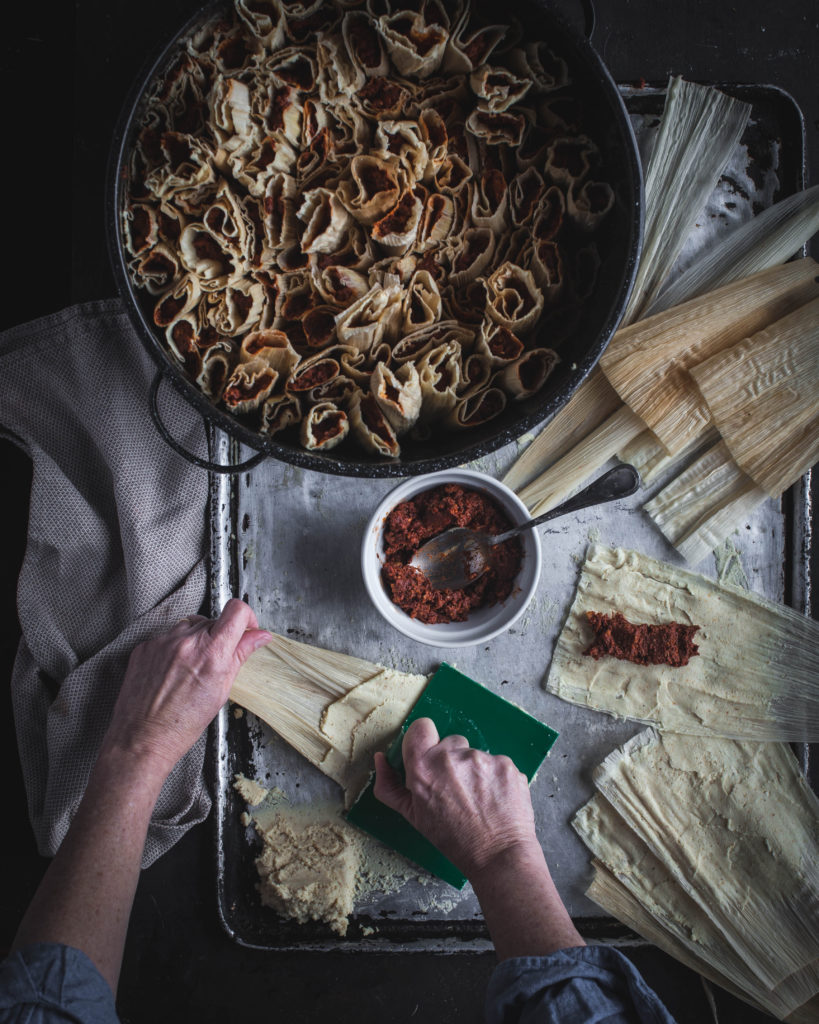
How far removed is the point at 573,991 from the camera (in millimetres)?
1424

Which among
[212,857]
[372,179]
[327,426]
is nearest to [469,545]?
[327,426]

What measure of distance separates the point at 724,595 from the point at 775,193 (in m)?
1.02

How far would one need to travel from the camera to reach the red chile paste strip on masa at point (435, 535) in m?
1.74

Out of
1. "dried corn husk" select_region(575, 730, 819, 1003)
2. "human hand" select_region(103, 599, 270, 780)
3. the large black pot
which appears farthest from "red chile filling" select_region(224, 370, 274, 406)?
"dried corn husk" select_region(575, 730, 819, 1003)

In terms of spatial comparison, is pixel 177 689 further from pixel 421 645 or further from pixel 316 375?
pixel 316 375

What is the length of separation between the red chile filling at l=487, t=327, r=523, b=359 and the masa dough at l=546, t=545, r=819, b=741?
608 mm

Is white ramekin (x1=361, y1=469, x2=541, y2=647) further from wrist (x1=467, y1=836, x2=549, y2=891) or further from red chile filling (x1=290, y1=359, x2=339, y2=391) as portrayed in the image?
wrist (x1=467, y1=836, x2=549, y2=891)

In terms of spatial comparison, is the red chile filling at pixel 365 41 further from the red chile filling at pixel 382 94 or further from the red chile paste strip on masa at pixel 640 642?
the red chile paste strip on masa at pixel 640 642

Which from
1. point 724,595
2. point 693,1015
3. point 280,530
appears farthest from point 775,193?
point 693,1015

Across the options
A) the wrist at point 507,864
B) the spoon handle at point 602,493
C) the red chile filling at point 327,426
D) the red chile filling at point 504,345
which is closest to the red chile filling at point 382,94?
the red chile filling at point 504,345

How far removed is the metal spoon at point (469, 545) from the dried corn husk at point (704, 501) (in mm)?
193

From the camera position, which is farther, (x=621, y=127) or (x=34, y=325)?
(x=34, y=325)

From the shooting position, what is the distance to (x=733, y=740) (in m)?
1.89

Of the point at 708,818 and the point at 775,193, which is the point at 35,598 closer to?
the point at 708,818
